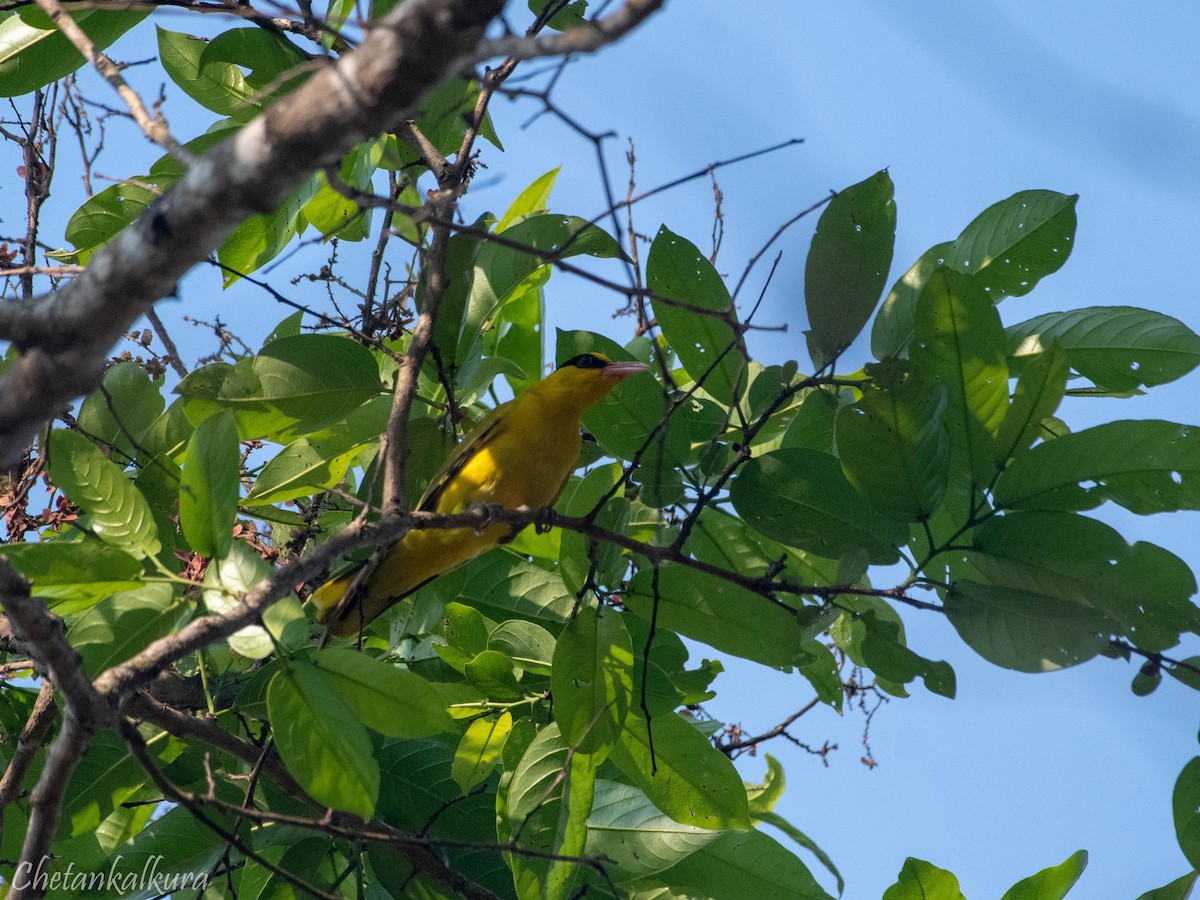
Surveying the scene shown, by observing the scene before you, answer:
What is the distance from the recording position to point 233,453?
2.05 m

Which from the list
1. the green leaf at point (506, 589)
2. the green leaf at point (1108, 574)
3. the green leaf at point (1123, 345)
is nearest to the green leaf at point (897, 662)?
the green leaf at point (1108, 574)

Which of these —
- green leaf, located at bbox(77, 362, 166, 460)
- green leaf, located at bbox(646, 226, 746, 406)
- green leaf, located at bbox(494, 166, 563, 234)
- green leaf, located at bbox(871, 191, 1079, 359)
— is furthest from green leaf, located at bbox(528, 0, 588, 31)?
green leaf, located at bbox(77, 362, 166, 460)

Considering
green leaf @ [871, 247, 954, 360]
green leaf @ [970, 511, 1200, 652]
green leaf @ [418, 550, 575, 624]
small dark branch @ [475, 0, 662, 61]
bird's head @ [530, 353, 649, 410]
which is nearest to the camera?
small dark branch @ [475, 0, 662, 61]

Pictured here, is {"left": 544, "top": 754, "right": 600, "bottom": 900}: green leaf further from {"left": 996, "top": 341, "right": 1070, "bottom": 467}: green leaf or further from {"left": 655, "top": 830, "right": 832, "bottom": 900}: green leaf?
{"left": 996, "top": 341, "right": 1070, "bottom": 467}: green leaf

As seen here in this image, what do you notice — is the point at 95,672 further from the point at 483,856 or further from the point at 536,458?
the point at 536,458

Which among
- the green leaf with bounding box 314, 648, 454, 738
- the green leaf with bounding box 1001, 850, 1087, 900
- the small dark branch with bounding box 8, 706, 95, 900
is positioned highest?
the small dark branch with bounding box 8, 706, 95, 900

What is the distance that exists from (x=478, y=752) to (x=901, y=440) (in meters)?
1.59

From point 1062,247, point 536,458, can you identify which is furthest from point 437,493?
point 1062,247

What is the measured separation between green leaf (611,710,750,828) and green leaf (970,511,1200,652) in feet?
2.98

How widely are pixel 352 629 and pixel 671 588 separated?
59.8 inches

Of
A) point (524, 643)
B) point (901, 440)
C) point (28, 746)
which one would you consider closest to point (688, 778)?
point (524, 643)

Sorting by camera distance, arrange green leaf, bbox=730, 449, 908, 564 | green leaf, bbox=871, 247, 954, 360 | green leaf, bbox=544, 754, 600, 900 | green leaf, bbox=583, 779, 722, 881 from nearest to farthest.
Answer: green leaf, bbox=730, 449, 908, 564
green leaf, bbox=544, 754, 600, 900
green leaf, bbox=871, 247, 954, 360
green leaf, bbox=583, 779, 722, 881

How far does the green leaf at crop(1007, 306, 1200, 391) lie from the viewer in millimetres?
2467

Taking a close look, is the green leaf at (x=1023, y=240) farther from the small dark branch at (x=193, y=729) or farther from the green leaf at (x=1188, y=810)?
the small dark branch at (x=193, y=729)
